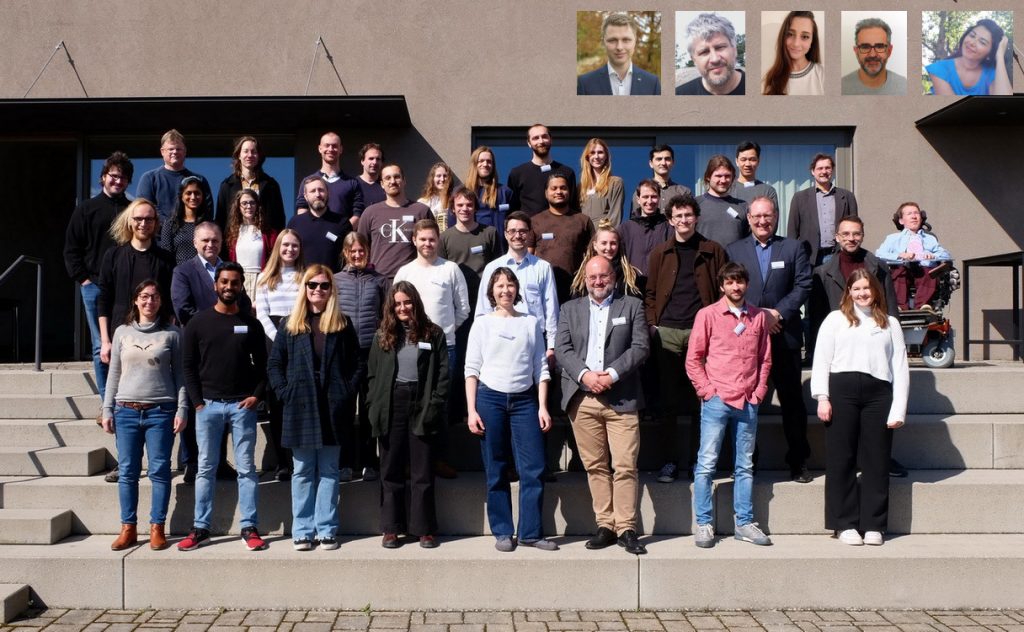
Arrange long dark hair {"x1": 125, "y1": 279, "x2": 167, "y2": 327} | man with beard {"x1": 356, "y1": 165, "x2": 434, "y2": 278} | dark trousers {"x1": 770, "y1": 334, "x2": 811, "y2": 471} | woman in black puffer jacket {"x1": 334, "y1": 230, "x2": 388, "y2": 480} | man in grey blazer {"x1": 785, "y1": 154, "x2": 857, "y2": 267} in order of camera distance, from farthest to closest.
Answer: man in grey blazer {"x1": 785, "y1": 154, "x2": 857, "y2": 267} → man with beard {"x1": 356, "y1": 165, "x2": 434, "y2": 278} → dark trousers {"x1": 770, "y1": 334, "x2": 811, "y2": 471} → woman in black puffer jacket {"x1": 334, "y1": 230, "x2": 388, "y2": 480} → long dark hair {"x1": 125, "y1": 279, "x2": 167, "y2": 327}

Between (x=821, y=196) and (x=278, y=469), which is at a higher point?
(x=821, y=196)

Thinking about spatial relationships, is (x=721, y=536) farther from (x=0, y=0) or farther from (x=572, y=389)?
(x=0, y=0)

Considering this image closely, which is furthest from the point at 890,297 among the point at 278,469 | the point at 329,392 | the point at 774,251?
the point at 278,469

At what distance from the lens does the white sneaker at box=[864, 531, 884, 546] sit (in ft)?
18.1

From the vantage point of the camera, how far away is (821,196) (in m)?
7.26

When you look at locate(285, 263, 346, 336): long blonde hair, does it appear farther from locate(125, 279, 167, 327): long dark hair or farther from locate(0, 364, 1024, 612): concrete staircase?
locate(0, 364, 1024, 612): concrete staircase

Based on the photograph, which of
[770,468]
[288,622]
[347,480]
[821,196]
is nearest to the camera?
[288,622]

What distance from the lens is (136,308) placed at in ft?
18.7

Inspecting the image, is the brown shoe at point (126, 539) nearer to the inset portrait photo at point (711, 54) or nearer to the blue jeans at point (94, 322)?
the blue jeans at point (94, 322)

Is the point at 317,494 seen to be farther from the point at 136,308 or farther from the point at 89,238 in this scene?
the point at 89,238

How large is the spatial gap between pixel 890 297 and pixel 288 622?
465cm

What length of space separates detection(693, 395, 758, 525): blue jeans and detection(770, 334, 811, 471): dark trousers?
1.96 feet

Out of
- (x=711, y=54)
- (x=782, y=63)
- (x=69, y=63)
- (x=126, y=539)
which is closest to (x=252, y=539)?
(x=126, y=539)

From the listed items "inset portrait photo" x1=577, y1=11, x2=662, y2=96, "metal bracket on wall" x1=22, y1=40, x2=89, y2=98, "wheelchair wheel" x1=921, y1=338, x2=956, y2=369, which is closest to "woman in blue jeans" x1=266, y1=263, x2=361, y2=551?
"wheelchair wheel" x1=921, y1=338, x2=956, y2=369
